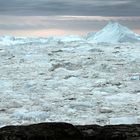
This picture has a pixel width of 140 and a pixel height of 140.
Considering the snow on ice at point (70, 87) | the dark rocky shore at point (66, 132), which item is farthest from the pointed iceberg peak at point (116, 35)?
the dark rocky shore at point (66, 132)

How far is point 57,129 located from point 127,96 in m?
11.6

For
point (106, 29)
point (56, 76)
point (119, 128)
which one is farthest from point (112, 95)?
point (106, 29)

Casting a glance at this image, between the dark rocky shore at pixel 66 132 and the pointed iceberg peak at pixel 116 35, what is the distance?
37565mm

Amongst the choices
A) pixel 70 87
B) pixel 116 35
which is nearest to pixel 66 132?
pixel 70 87

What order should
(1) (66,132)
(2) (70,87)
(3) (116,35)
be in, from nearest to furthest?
(1) (66,132), (2) (70,87), (3) (116,35)

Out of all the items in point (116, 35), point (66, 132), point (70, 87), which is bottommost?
point (70, 87)

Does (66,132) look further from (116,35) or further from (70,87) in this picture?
(116,35)

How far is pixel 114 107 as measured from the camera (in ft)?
43.6

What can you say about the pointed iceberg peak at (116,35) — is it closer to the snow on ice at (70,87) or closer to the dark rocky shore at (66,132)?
the snow on ice at (70,87)

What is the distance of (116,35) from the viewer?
4356 cm

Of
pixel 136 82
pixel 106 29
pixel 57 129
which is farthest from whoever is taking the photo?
pixel 106 29

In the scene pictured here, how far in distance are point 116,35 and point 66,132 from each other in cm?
3991

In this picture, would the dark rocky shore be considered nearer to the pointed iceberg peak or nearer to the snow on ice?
the snow on ice

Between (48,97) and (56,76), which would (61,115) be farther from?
(56,76)
